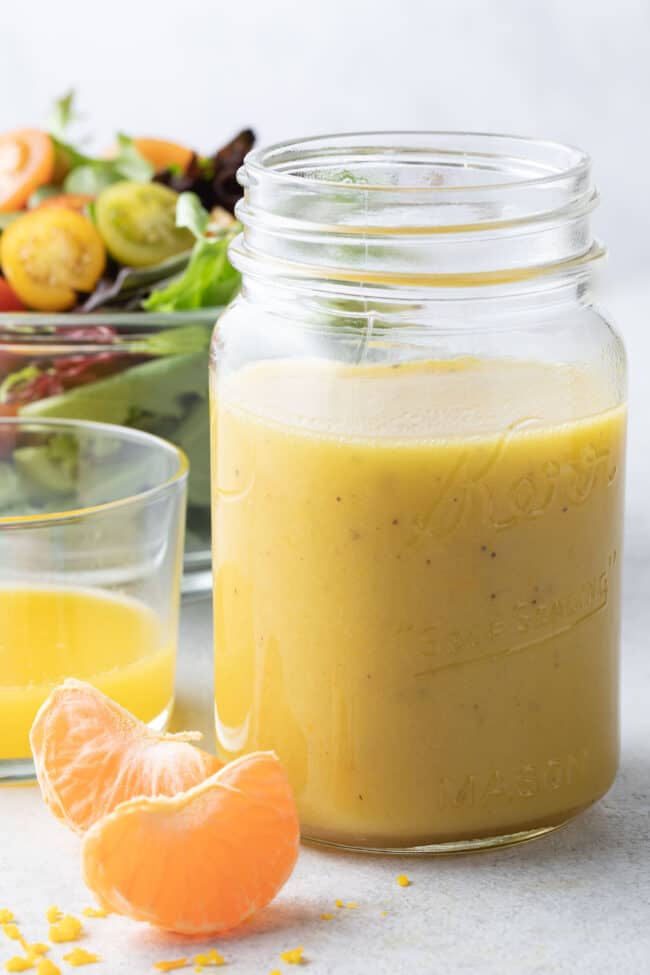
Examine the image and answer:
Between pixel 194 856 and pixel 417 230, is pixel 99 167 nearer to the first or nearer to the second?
pixel 417 230

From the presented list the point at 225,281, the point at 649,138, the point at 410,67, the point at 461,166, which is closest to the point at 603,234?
the point at 649,138

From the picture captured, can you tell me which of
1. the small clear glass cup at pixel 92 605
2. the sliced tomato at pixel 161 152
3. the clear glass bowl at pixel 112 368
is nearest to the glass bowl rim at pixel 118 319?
the clear glass bowl at pixel 112 368

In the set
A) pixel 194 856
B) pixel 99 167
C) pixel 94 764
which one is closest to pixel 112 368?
pixel 99 167

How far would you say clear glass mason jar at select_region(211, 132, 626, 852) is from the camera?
104 cm

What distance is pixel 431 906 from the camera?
1056 millimetres

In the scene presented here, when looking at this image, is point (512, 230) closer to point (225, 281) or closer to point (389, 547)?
point (389, 547)

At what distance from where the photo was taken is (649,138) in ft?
9.71

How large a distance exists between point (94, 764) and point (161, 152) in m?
1.15

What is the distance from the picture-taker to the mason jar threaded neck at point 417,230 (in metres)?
1.02

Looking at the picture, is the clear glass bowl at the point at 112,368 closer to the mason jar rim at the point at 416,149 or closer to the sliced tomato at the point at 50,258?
the sliced tomato at the point at 50,258

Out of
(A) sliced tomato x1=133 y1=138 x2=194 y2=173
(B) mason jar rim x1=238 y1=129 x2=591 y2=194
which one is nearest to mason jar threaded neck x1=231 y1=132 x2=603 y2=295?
(B) mason jar rim x1=238 y1=129 x2=591 y2=194

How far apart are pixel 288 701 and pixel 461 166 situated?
41cm

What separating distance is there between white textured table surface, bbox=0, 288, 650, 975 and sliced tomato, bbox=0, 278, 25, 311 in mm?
609

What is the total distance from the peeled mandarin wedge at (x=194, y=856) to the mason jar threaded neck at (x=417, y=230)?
338mm
